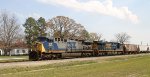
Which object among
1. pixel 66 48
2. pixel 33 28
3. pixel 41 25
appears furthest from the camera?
pixel 41 25

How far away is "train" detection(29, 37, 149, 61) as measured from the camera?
38344 mm

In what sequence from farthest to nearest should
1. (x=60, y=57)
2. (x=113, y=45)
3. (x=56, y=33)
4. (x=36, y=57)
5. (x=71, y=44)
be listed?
(x=56, y=33) < (x=113, y=45) < (x=71, y=44) < (x=60, y=57) < (x=36, y=57)

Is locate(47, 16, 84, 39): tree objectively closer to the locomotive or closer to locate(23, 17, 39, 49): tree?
locate(23, 17, 39, 49): tree

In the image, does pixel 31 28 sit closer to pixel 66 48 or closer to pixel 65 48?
pixel 66 48

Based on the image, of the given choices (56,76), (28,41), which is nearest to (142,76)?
(56,76)

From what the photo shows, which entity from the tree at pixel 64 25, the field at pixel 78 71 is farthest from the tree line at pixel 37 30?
the field at pixel 78 71

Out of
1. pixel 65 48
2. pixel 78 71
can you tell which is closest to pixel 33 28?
pixel 65 48

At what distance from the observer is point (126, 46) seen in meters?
72.4

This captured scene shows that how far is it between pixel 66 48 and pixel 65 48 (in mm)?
288

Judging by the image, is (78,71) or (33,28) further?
(33,28)

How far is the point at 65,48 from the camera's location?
43219mm

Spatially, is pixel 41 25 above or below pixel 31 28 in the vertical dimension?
above

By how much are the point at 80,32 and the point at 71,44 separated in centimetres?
5555

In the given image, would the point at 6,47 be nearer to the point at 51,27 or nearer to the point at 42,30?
the point at 51,27
